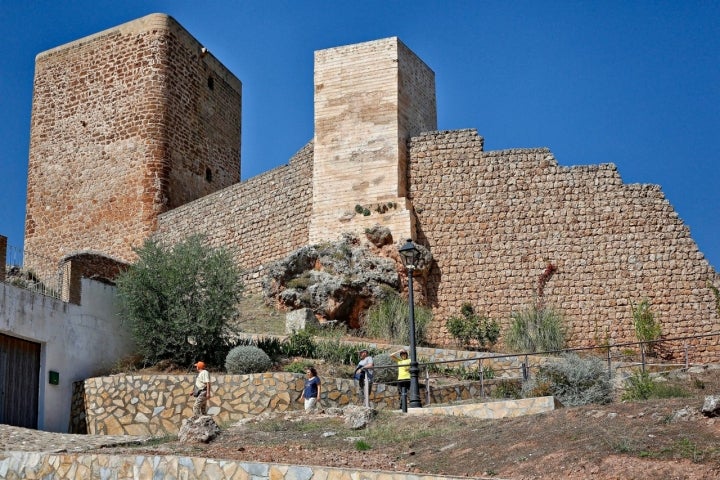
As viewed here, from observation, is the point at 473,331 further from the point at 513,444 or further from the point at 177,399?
the point at 513,444

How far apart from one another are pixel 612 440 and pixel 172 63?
23.8 metres

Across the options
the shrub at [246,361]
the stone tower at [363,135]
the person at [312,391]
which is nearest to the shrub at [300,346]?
the shrub at [246,361]

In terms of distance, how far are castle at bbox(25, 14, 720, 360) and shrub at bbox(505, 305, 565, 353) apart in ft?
2.21

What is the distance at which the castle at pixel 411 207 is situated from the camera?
23156 mm

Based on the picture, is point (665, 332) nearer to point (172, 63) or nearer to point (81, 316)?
point (81, 316)

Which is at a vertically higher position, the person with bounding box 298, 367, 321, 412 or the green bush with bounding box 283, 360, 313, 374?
the green bush with bounding box 283, 360, 313, 374

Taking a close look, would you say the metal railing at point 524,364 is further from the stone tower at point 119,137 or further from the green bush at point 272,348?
the stone tower at point 119,137

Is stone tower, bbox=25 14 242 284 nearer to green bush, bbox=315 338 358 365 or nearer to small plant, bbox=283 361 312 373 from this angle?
green bush, bbox=315 338 358 365

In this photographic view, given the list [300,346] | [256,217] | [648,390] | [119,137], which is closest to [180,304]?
[300,346]

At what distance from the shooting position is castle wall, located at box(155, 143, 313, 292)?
2656 cm

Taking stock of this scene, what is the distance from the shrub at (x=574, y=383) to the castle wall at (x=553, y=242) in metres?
6.08

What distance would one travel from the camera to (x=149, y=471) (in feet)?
40.8

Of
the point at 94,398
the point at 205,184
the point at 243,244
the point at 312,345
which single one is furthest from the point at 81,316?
the point at 205,184

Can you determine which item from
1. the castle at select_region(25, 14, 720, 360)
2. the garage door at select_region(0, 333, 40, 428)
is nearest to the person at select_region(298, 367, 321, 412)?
the garage door at select_region(0, 333, 40, 428)
